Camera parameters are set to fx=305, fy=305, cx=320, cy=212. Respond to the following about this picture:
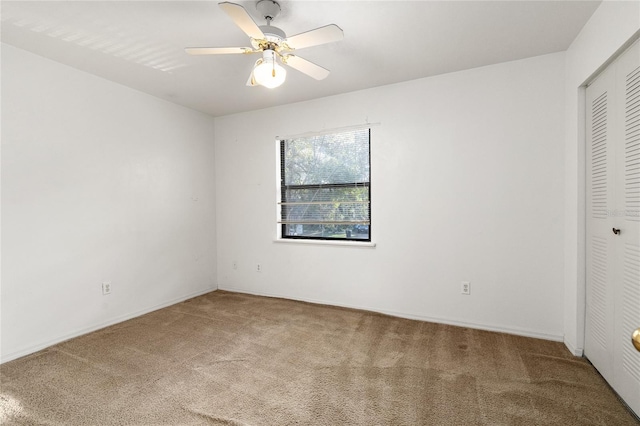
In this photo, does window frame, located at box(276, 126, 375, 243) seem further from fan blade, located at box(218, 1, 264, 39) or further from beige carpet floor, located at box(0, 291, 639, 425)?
fan blade, located at box(218, 1, 264, 39)

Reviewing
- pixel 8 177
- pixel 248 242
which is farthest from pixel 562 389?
pixel 8 177

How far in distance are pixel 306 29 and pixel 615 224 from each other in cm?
244

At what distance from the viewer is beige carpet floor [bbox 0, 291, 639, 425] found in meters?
1.75

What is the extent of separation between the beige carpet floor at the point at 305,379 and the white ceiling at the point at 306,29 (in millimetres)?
2474

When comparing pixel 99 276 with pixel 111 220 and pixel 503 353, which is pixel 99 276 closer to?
pixel 111 220

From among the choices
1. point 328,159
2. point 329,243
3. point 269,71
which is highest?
point 269,71

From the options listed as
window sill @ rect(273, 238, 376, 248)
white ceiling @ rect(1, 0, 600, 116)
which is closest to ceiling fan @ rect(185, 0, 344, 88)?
white ceiling @ rect(1, 0, 600, 116)

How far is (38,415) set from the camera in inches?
70.1

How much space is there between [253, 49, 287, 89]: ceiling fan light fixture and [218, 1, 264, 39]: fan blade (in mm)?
134

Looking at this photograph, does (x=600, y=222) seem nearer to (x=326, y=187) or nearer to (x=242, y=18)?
(x=326, y=187)

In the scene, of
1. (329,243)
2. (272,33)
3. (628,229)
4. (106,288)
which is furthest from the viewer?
(329,243)

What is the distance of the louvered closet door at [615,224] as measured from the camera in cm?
173

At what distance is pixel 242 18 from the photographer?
164cm

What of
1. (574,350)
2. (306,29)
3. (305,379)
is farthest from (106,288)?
(574,350)
